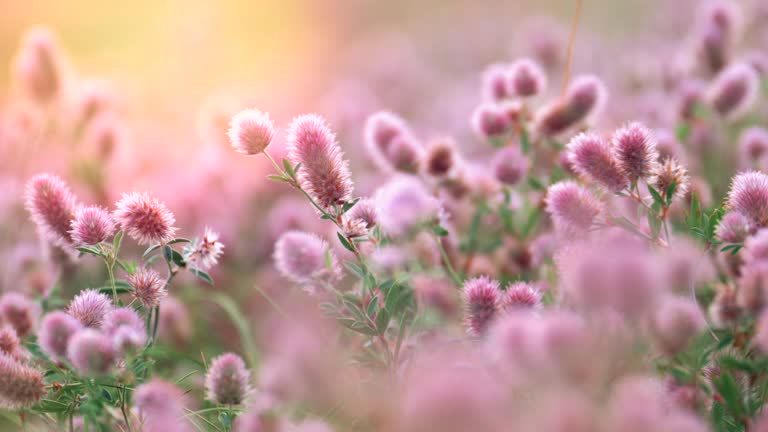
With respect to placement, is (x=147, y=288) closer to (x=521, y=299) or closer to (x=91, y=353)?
(x=91, y=353)

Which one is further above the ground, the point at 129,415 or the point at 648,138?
the point at 648,138

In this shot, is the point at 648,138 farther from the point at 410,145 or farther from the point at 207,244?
the point at 207,244

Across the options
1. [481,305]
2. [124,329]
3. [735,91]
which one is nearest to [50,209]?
[124,329]

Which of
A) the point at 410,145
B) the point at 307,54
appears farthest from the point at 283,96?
the point at 410,145

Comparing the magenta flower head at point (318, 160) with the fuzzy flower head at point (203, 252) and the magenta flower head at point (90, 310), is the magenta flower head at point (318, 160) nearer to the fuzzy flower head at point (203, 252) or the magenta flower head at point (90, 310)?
the fuzzy flower head at point (203, 252)

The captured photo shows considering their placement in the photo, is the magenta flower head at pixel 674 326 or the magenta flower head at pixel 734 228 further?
the magenta flower head at pixel 734 228

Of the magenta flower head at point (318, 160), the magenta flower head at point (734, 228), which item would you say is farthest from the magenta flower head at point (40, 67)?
the magenta flower head at point (734, 228)

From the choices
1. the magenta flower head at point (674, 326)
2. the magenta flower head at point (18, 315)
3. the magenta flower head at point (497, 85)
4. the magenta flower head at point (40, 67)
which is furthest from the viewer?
the magenta flower head at point (40, 67)
